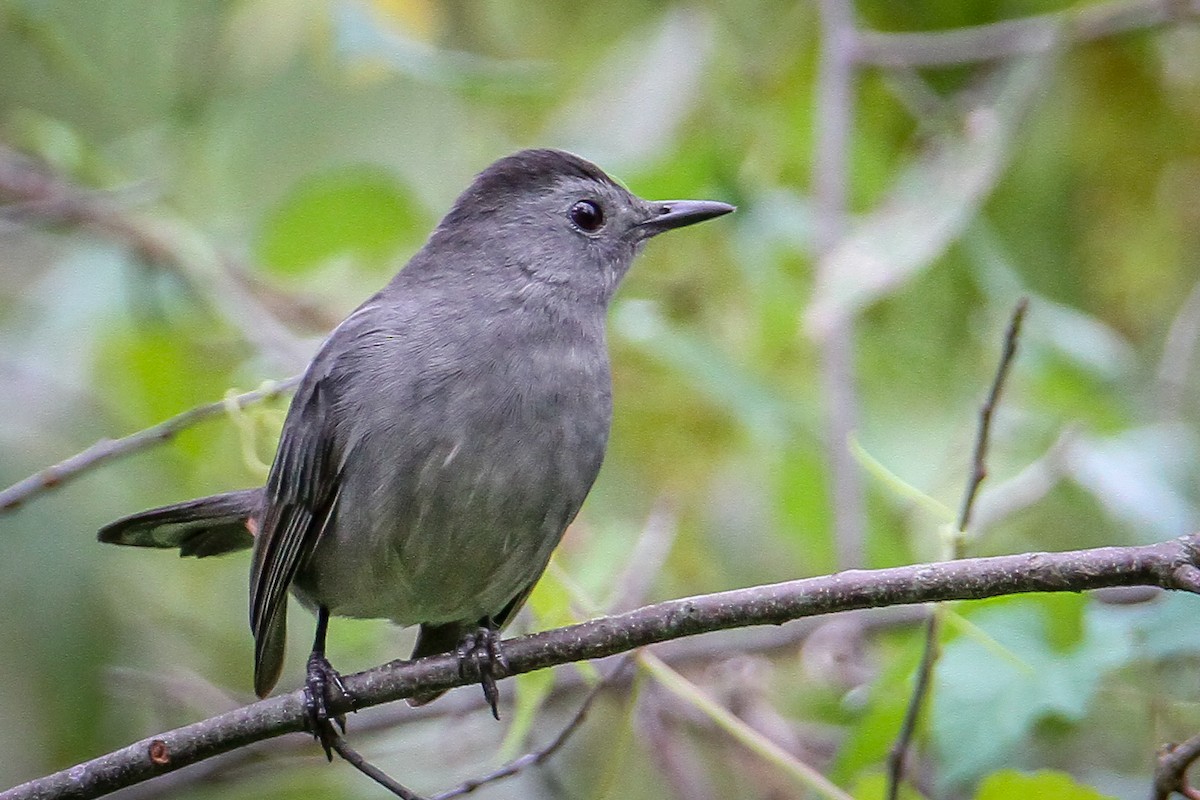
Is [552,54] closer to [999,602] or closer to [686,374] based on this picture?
[686,374]

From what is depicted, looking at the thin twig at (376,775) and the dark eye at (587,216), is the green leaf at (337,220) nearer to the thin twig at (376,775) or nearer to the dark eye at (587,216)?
the dark eye at (587,216)

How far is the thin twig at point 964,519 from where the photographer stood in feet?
8.39

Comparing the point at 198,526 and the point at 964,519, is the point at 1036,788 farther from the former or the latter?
the point at 198,526

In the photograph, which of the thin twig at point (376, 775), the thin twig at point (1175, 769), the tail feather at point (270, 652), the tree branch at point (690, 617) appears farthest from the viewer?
the tail feather at point (270, 652)

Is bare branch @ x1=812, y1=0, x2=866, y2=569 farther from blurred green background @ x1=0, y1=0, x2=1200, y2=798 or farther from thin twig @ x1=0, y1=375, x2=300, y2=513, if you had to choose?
thin twig @ x1=0, y1=375, x2=300, y2=513

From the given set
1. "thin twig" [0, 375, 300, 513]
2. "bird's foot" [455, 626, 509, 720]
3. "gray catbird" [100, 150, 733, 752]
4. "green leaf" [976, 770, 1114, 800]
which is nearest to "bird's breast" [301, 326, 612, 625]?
"gray catbird" [100, 150, 733, 752]

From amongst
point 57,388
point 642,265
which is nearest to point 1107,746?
point 642,265

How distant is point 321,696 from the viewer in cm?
314

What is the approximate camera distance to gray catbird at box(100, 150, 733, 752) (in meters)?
3.35

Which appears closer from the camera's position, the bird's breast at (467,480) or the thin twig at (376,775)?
the thin twig at (376,775)

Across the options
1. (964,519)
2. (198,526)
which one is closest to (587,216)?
(198,526)

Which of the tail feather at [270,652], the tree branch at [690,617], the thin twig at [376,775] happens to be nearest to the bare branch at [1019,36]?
the tail feather at [270,652]

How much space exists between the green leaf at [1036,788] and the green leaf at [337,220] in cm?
293

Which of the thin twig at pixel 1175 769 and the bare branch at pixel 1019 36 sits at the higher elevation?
the bare branch at pixel 1019 36
